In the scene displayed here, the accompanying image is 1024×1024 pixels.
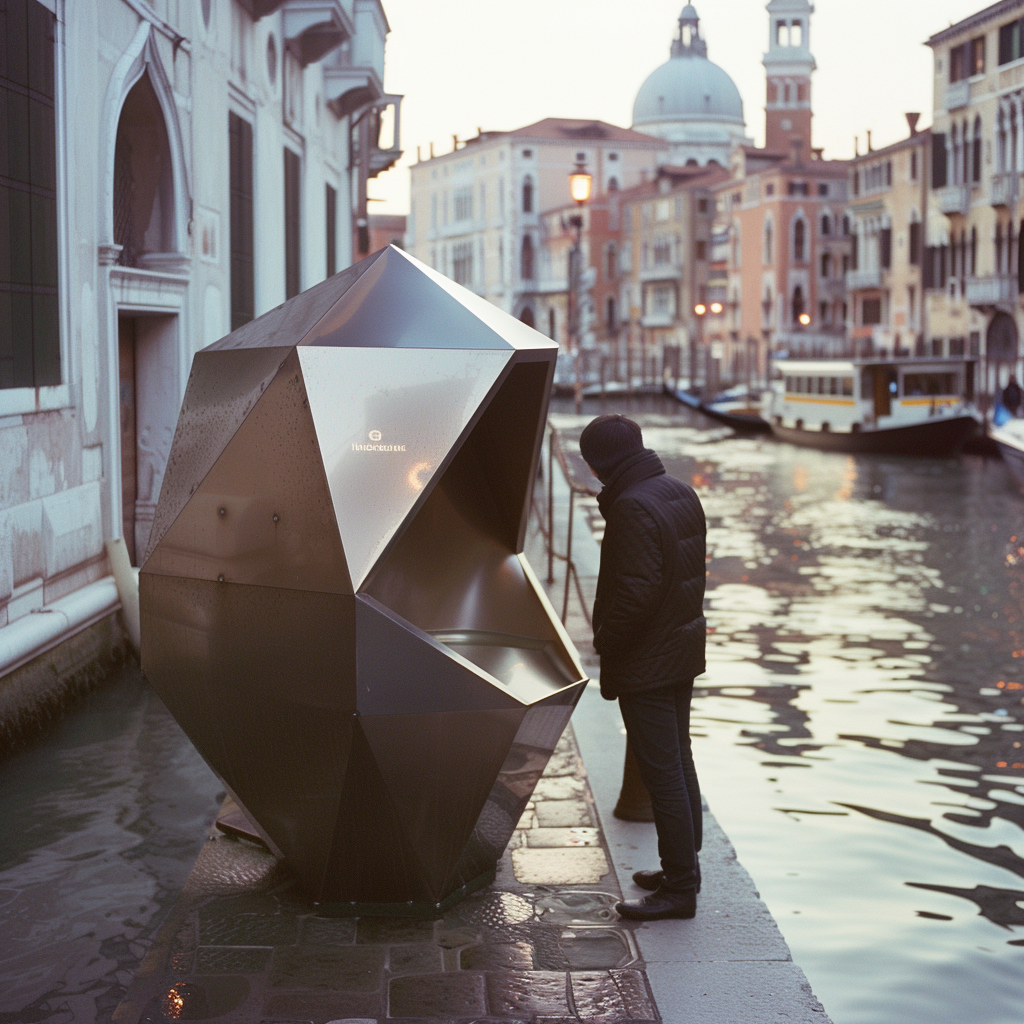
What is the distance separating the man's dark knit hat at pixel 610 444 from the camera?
422 centimetres

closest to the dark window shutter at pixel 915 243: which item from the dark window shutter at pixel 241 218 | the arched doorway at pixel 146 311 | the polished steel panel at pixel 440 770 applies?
the dark window shutter at pixel 241 218

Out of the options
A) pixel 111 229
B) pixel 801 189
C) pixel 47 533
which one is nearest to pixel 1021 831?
pixel 47 533

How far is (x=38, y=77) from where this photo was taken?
22.7 feet

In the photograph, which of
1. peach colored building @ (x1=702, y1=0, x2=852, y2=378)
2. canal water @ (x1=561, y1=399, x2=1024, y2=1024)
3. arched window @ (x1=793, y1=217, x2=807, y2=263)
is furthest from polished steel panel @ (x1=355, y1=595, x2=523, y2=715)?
arched window @ (x1=793, y1=217, x2=807, y2=263)

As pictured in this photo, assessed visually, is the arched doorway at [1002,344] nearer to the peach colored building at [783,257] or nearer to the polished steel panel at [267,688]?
the peach colored building at [783,257]

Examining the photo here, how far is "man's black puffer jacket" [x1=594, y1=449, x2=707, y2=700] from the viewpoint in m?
4.13

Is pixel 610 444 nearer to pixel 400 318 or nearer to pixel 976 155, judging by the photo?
pixel 400 318

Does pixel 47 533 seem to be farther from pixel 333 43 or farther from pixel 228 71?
pixel 333 43

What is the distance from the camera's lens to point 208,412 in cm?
432

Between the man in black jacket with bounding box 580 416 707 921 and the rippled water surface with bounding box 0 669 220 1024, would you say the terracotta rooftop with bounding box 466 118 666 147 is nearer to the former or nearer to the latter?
the rippled water surface with bounding box 0 669 220 1024

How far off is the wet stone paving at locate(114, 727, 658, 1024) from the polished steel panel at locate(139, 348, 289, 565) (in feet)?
3.41

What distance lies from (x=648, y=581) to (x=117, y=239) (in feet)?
19.7

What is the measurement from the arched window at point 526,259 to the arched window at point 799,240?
2896 centimetres

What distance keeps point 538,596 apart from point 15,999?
1911 millimetres
